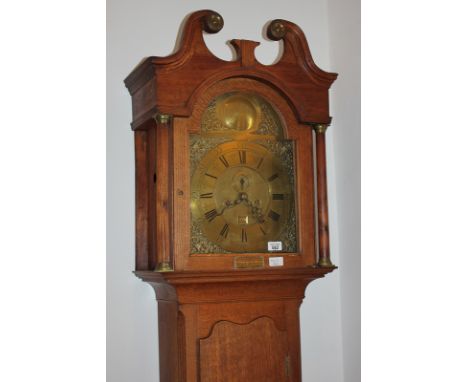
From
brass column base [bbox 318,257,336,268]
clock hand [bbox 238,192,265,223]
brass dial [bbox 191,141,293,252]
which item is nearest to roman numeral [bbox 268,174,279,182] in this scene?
brass dial [bbox 191,141,293,252]

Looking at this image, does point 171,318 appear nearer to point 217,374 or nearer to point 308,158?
point 217,374

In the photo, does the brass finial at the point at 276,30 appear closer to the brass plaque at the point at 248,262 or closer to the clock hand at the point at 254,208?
the clock hand at the point at 254,208

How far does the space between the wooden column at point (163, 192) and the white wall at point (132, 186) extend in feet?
1.18

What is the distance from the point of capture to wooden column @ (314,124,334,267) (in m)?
2.17

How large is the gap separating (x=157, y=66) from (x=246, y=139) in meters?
0.37

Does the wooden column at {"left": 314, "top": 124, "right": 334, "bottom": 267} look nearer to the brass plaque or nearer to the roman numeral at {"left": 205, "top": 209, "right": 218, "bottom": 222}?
the brass plaque

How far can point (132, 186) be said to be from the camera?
2.31m

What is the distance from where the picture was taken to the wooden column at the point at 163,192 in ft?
6.35

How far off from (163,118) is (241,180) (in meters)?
0.32
